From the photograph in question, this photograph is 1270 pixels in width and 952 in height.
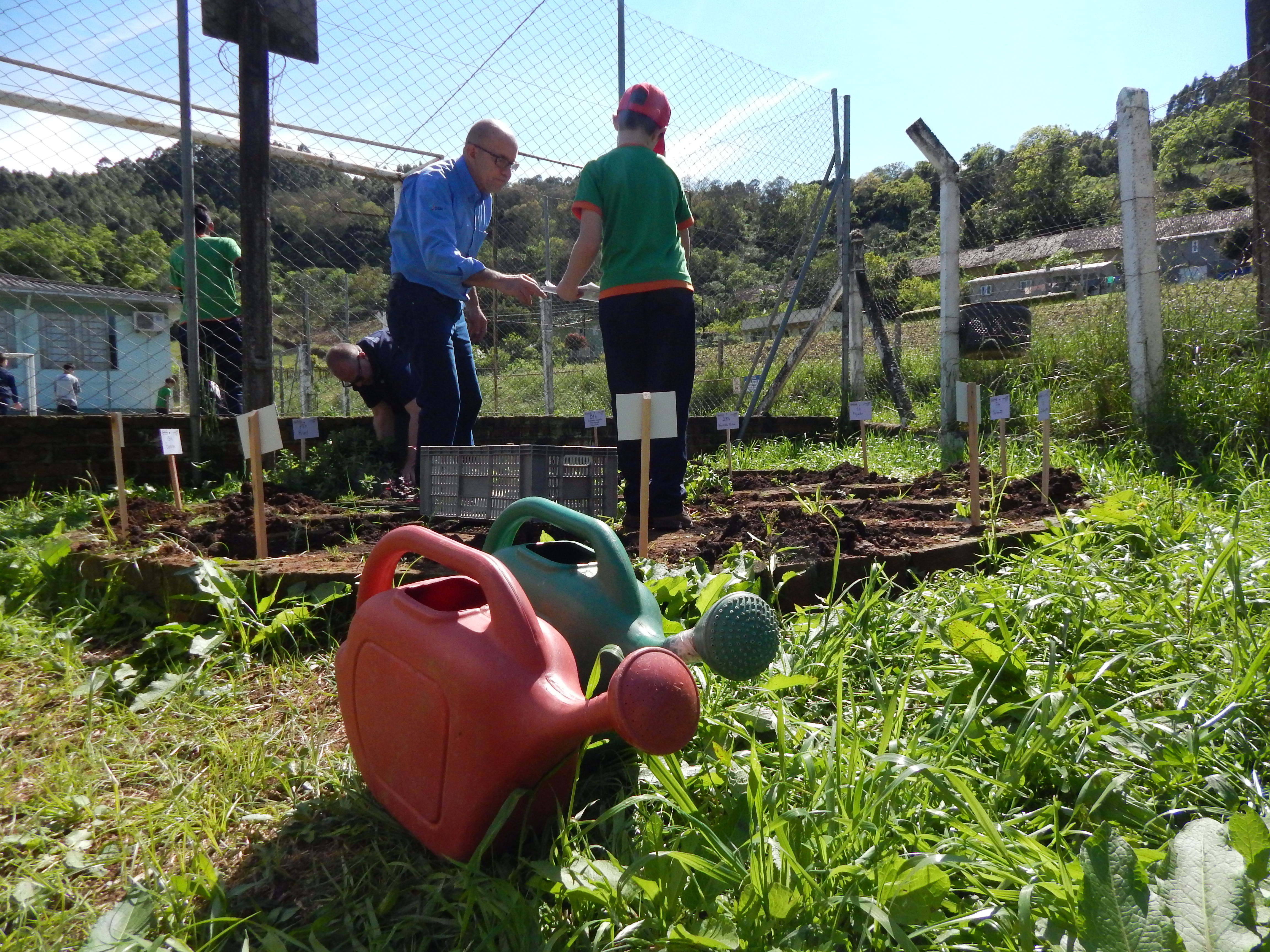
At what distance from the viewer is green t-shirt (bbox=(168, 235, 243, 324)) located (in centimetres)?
441

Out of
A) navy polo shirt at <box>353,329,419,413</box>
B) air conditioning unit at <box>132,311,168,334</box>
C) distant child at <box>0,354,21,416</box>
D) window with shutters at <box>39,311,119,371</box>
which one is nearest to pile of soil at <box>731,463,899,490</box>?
navy polo shirt at <box>353,329,419,413</box>

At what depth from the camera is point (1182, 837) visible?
33.3 inches

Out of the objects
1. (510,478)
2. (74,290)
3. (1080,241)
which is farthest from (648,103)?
(1080,241)

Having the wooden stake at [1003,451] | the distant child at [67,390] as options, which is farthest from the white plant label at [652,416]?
the distant child at [67,390]

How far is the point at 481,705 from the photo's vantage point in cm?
99

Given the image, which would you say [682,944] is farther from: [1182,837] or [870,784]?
[1182,837]

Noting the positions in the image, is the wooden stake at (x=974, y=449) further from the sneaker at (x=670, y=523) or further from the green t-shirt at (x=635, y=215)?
the green t-shirt at (x=635, y=215)

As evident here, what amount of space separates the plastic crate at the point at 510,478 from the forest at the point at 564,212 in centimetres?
273

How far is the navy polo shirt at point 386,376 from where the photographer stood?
14.5ft

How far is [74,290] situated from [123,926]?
431 cm

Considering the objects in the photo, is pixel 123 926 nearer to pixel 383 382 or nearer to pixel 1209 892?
pixel 1209 892

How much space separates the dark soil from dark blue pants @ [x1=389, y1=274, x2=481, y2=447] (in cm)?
110

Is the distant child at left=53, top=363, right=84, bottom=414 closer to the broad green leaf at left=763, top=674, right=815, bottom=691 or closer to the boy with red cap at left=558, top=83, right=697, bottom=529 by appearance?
the boy with red cap at left=558, top=83, right=697, bottom=529

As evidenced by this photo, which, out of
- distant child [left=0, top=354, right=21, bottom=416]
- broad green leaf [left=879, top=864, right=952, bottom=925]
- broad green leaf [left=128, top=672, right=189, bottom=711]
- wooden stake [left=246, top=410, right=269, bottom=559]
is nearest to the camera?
broad green leaf [left=879, top=864, right=952, bottom=925]
